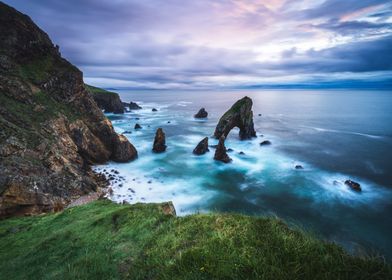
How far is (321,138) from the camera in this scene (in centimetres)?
6950

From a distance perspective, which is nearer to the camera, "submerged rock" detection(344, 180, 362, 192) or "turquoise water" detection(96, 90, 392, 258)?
"turquoise water" detection(96, 90, 392, 258)

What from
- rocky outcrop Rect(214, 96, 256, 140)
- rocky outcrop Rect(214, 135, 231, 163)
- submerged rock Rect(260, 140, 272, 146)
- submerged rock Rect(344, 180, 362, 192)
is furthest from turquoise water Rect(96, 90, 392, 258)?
rocky outcrop Rect(214, 96, 256, 140)

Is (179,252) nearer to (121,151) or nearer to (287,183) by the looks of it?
(287,183)

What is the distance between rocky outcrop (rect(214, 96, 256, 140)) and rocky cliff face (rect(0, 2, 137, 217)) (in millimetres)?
27917

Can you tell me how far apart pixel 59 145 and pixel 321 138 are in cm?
6850

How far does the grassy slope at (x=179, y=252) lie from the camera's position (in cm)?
602

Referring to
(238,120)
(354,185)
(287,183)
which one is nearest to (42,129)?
(287,183)

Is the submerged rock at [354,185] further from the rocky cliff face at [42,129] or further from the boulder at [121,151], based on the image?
the boulder at [121,151]

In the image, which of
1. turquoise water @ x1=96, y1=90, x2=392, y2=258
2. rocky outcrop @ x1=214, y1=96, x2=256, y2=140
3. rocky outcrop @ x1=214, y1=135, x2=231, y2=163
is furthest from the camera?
rocky outcrop @ x1=214, y1=96, x2=256, y2=140

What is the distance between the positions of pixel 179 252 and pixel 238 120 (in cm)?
6024

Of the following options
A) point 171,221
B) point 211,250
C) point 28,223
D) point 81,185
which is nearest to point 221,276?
point 211,250

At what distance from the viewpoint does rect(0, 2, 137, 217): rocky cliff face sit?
2220cm

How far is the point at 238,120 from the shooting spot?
6556 centimetres

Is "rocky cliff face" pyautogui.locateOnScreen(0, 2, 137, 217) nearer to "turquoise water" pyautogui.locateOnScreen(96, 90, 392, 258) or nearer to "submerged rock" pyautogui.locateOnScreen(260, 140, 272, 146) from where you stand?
"turquoise water" pyautogui.locateOnScreen(96, 90, 392, 258)
